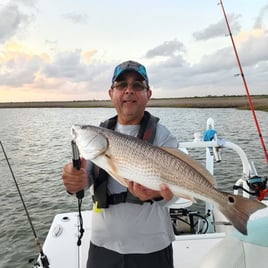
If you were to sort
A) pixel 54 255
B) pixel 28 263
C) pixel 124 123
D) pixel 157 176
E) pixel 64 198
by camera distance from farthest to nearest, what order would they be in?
pixel 64 198, pixel 28 263, pixel 54 255, pixel 124 123, pixel 157 176

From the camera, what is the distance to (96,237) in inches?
106

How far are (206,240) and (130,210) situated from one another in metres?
2.29

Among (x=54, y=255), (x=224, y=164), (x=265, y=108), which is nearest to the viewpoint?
(x=54, y=255)

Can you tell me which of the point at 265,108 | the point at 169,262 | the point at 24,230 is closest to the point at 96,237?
the point at 169,262

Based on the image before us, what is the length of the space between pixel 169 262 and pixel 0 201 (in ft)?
35.0

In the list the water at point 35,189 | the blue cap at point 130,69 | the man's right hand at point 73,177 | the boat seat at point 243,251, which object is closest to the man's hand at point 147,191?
the man's right hand at point 73,177

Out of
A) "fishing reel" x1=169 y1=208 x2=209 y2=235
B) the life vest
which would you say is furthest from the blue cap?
"fishing reel" x1=169 y1=208 x2=209 y2=235

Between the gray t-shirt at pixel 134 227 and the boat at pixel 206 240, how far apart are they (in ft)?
1.35

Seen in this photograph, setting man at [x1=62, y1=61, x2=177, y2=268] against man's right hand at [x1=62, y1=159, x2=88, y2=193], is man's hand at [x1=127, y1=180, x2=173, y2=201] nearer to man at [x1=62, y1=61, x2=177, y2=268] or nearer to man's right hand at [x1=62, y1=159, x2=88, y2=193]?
man at [x1=62, y1=61, x2=177, y2=268]

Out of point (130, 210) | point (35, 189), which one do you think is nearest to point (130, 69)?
point (130, 210)

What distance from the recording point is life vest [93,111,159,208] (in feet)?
8.62

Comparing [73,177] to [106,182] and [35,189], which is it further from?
[35,189]

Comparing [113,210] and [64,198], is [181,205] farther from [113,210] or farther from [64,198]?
[64,198]

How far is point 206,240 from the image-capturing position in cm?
448
